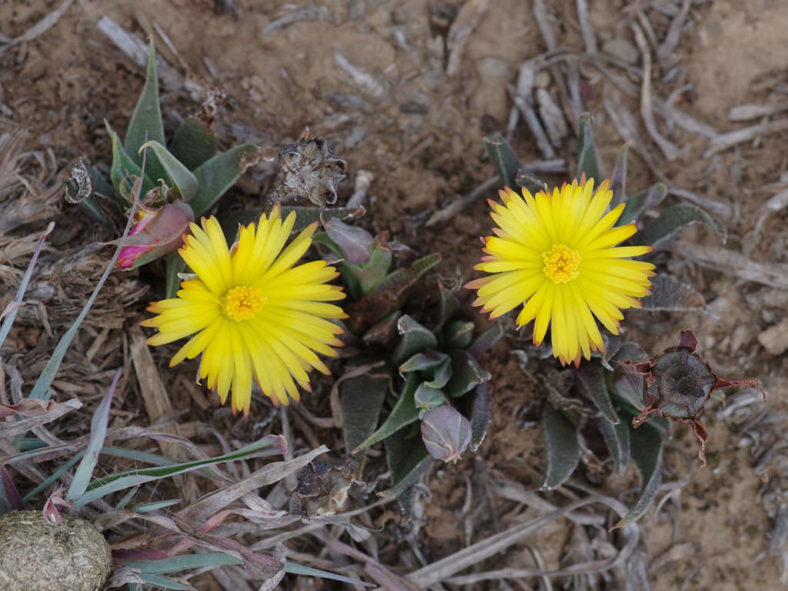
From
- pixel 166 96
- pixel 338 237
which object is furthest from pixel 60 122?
pixel 338 237

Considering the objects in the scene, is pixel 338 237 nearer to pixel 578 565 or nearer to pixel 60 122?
pixel 60 122

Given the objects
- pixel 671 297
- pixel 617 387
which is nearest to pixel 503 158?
pixel 671 297

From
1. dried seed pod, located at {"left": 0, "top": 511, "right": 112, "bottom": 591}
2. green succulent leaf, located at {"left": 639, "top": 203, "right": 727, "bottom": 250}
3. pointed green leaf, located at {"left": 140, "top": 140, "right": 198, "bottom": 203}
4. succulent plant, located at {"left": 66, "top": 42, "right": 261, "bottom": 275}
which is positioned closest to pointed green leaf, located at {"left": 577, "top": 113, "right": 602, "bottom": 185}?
green succulent leaf, located at {"left": 639, "top": 203, "right": 727, "bottom": 250}

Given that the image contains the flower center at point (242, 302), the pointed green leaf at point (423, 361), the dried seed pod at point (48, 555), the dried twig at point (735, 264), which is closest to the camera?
the dried seed pod at point (48, 555)

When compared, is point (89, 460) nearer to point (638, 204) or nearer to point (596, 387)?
point (596, 387)

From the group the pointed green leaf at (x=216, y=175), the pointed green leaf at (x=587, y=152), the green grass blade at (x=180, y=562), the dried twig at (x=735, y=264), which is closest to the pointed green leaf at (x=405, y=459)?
the green grass blade at (x=180, y=562)

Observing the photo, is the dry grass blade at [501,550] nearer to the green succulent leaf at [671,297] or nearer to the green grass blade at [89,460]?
the green succulent leaf at [671,297]

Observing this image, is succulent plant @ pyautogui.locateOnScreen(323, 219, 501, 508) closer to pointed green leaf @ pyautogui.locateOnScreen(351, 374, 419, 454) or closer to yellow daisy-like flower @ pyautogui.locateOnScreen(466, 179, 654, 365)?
pointed green leaf @ pyautogui.locateOnScreen(351, 374, 419, 454)
